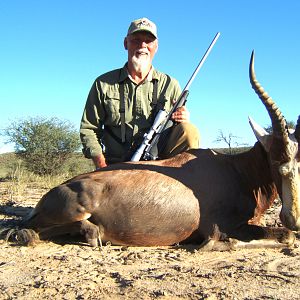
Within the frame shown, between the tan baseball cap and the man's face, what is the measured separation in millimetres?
82

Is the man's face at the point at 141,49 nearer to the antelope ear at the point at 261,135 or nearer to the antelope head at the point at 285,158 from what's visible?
the antelope ear at the point at 261,135

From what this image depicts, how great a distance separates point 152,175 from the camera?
463cm

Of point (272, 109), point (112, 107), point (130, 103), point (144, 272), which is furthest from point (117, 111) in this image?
point (144, 272)

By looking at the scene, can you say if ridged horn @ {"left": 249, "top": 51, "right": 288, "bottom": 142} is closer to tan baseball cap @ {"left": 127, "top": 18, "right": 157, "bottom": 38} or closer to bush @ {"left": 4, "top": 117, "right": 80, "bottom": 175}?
tan baseball cap @ {"left": 127, "top": 18, "right": 157, "bottom": 38}

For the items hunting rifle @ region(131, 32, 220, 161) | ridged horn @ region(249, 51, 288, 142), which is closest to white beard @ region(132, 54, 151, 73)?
hunting rifle @ region(131, 32, 220, 161)

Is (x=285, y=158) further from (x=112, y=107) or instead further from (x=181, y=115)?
(x=112, y=107)

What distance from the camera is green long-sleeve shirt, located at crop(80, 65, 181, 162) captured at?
20.9ft

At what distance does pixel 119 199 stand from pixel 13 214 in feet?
7.45

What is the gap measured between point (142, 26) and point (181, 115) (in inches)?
56.0

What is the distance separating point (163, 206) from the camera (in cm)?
445

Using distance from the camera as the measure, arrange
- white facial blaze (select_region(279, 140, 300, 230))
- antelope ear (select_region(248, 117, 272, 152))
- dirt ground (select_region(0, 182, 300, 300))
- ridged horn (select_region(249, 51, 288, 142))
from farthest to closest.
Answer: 1. antelope ear (select_region(248, 117, 272, 152))
2. ridged horn (select_region(249, 51, 288, 142))
3. white facial blaze (select_region(279, 140, 300, 230))
4. dirt ground (select_region(0, 182, 300, 300))

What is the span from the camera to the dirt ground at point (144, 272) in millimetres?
2957

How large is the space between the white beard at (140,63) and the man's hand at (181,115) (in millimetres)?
821

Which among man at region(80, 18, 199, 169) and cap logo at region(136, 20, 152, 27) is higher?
cap logo at region(136, 20, 152, 27)
